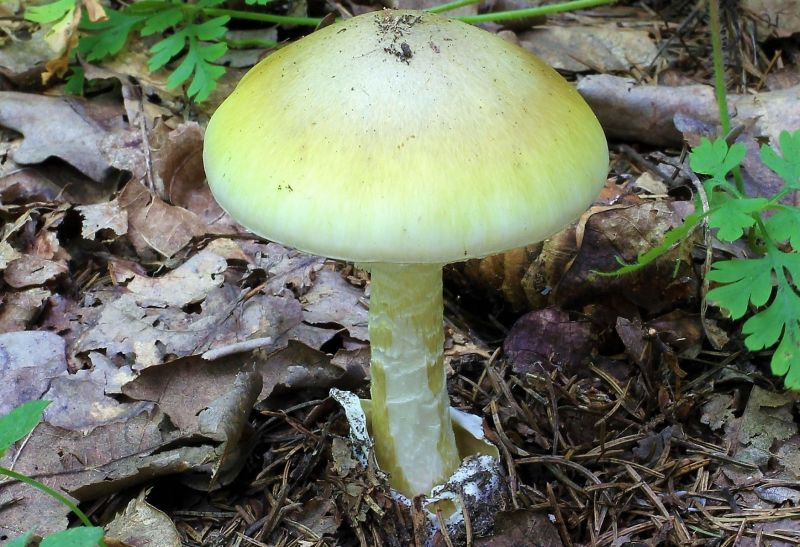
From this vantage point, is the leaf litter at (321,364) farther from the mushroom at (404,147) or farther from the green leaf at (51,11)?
the mushroom at (404,147)

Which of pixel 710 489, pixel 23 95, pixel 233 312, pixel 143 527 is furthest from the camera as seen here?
pixel 23 95

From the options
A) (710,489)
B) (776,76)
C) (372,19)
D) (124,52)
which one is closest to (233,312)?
(372,19)

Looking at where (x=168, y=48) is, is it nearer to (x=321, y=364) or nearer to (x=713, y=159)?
(x=321, y=364)

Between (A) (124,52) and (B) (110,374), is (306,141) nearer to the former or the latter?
(B) (110,374)

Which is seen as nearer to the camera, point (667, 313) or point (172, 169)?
point (667, 313)

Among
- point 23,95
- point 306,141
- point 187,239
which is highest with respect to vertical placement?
point 306,141

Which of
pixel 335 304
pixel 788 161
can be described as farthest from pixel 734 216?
pixel 335 304

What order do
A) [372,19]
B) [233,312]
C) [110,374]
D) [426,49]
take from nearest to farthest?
[426,49] < [372,19] < [110,374] < [233,312]
